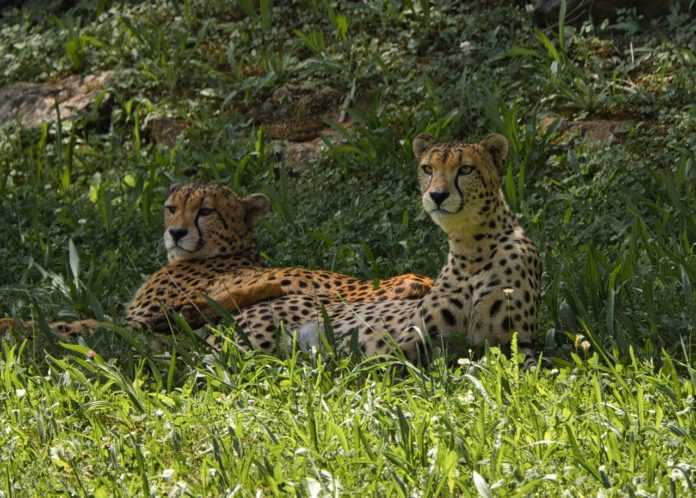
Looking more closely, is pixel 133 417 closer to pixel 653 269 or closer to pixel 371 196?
pixel 653 269

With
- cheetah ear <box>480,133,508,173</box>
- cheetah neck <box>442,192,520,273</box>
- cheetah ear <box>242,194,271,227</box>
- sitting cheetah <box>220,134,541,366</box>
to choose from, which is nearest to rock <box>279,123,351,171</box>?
cheetah ear <box>242,194,271,227</box>

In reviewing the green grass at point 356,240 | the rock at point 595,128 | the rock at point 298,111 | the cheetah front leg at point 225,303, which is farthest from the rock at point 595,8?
the cheetah front leg at point 225,303

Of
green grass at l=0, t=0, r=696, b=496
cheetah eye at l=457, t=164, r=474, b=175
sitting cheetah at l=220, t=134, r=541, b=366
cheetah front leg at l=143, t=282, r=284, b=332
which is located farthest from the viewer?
cheetah front leg at l=143, t=282, r=284, b=332

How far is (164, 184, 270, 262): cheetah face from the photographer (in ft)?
23.2

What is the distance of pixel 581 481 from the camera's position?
3936 mm

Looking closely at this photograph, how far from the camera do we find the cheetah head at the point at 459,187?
5734 mm

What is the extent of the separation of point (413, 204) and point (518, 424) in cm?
385

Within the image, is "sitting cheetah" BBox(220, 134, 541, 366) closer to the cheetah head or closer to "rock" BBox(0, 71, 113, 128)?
the cheetah head

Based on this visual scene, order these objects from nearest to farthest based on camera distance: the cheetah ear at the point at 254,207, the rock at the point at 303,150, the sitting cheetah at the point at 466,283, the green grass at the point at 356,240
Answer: the green grass at the point at 356,240, the sitting cheetah at the point at 466,283, the cheetah ear at the point at 254,207, the rock at the point at 303,150

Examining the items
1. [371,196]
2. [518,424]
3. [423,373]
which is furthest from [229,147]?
[518,424]

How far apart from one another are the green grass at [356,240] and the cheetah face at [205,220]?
54 cm

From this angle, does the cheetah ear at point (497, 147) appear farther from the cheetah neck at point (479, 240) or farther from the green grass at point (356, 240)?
the green grass at point (356, 240)

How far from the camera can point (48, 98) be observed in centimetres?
1073

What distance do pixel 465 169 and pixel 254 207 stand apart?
1.77m
